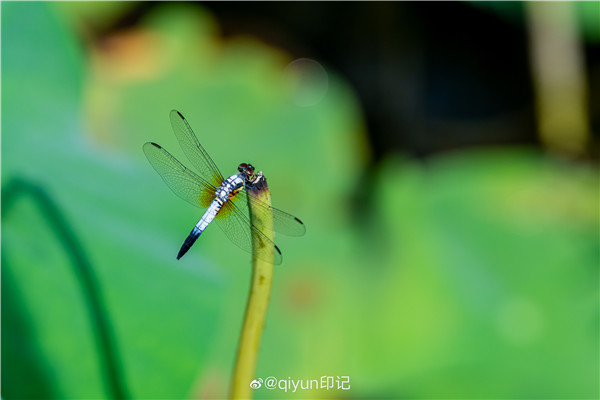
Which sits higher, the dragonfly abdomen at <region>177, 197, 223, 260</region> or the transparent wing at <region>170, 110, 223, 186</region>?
the transparent wing at <region>170, 110, 223, 186</region>

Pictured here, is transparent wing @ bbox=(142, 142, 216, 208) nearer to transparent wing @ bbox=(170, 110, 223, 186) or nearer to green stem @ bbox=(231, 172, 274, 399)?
transparent wing @ bbox=(170, 110, 223, 186)

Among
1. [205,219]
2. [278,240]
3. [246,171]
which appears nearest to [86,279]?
[205,219]

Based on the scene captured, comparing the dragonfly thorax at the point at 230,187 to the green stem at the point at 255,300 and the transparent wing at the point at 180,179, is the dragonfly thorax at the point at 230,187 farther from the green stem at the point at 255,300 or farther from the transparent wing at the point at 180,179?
the green stem at the point at 255,300

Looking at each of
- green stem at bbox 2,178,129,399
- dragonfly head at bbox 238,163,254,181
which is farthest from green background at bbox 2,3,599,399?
dragonfly head at bbox 238,163,254,181

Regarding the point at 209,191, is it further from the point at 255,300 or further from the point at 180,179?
the point at 255,300

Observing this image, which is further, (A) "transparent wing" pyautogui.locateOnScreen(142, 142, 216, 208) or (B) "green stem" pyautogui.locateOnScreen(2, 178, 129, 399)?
(A) "transparent wing" pyautogui.locateOnScreen(142, 142, 216, 208)

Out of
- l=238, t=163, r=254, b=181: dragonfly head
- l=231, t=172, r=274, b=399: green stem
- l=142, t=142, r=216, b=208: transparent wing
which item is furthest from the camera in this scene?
l=142, t=142, r=216, b=208: transparent wing
